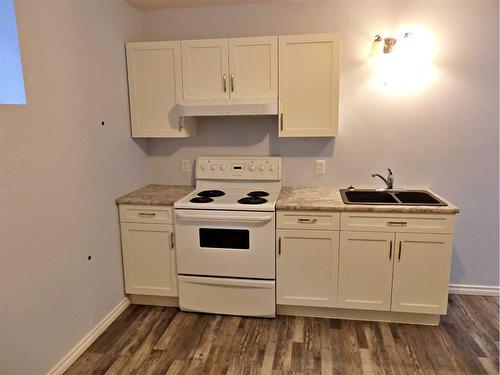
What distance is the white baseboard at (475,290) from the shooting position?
3.06 m

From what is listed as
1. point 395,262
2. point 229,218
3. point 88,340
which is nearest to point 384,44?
point 395,262

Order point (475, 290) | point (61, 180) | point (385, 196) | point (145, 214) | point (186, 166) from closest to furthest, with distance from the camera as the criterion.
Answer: point (61, 180)
point (145, 214)
point (385, 196)
point (475, 290)
point (186, 166)

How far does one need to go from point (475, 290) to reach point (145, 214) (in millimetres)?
2739

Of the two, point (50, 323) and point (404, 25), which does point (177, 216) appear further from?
point (404, 25)

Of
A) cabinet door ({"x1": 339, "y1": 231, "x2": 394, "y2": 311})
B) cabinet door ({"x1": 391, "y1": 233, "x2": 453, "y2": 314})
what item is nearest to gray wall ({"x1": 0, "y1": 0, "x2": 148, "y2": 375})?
cabinet door ({"x1": 339, "y1": 231, "x2": 394, "y2": 311})

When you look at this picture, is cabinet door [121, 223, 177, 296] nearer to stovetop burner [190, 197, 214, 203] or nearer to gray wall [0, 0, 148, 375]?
gray wall [0, 0, 148, 375]

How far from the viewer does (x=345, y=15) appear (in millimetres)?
2867

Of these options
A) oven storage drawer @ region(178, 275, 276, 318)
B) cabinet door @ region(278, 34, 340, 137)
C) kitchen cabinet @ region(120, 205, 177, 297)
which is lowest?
oven storage drawer @ region(178, 275, 276, 318)

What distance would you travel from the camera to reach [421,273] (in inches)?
100

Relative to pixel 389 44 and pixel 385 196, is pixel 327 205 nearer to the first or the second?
pixel 385 196

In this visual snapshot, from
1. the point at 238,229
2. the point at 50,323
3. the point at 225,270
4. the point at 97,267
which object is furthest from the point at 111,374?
the point at 238,229

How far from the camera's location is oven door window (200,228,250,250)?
2.64m

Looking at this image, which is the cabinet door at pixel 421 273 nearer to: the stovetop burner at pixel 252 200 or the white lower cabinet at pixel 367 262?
the white lower cabinet at pixel 367 262

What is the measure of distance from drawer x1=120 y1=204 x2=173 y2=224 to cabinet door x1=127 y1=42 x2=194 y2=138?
1.98ft
